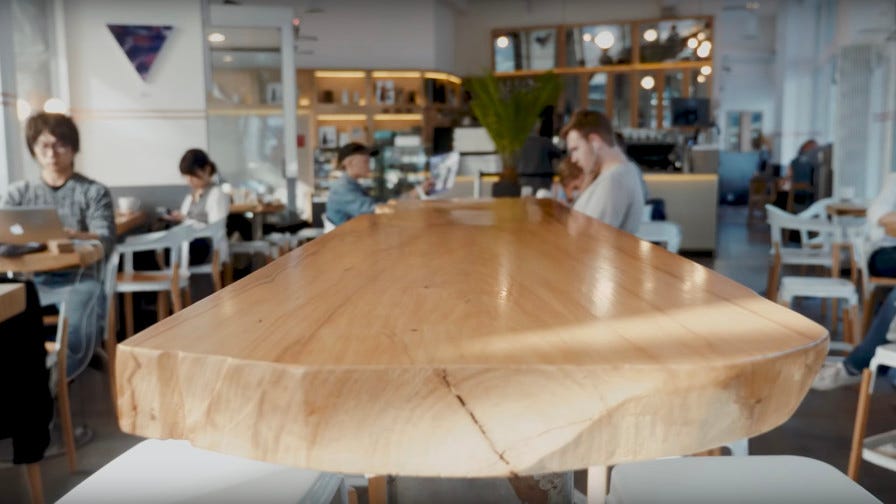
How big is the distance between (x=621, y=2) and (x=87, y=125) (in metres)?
8.37

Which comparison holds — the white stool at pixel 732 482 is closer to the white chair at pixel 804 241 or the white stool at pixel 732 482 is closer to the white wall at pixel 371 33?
the white chair at pixel 804 241

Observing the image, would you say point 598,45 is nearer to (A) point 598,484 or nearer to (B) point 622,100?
(B) point 622,100

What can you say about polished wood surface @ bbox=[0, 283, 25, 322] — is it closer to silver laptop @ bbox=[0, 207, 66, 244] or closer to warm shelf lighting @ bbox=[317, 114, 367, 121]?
silver laptop @ bbox=[0, 207, 66, 244]

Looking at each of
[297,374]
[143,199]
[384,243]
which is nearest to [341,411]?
[297,374]

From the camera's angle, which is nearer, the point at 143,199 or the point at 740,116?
the point at 143,199

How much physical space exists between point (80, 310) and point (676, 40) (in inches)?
411

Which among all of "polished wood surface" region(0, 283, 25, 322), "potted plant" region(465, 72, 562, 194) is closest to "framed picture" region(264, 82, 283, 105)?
"potted plant" region(465, 72, 562, 194)

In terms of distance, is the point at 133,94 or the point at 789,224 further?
the point at 133,94

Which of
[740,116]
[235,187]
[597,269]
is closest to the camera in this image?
[597,269]

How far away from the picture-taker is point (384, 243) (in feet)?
6.00

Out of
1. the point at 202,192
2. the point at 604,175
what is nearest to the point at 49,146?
the point at 202,192

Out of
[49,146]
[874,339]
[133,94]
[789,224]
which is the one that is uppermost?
[133,94]

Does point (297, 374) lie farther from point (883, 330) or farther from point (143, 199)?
point (143, 199)

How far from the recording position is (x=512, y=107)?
505cm
